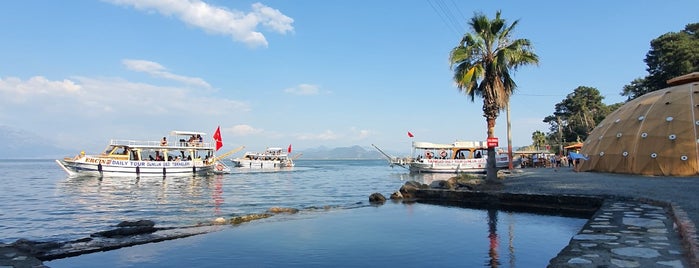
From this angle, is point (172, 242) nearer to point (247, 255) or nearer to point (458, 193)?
point (247, 255)

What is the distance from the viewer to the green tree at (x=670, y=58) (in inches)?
1693

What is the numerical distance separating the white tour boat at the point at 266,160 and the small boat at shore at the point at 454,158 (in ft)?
104

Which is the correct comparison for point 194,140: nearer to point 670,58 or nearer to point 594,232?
point 594,232

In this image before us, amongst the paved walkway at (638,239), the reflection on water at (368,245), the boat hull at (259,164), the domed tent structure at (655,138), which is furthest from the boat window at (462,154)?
the boat hull at (259,164)

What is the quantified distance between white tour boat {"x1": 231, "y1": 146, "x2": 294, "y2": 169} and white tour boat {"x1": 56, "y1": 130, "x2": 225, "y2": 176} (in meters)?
21.9

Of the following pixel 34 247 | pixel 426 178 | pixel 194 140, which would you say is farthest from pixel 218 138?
pixel 34 247

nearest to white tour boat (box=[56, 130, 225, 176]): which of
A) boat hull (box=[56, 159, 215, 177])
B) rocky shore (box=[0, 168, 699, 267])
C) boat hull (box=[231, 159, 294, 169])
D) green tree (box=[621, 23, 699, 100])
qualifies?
boat hull (box=[56, 159, 215, 177])

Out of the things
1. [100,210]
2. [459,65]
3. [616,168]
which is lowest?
[100,210]

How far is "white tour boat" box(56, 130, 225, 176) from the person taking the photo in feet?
139

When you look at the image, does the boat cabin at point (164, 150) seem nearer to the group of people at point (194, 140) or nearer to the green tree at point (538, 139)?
the group of people at point (194, 140)

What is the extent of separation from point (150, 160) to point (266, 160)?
3050cm

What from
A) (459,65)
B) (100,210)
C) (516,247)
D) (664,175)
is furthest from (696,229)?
(100,210)

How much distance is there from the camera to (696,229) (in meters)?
6.48

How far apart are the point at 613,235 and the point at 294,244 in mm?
5560
